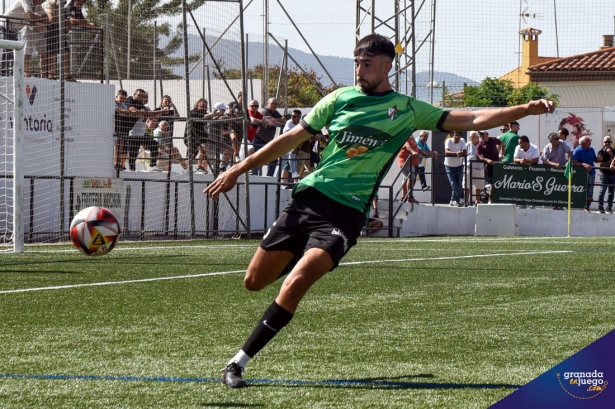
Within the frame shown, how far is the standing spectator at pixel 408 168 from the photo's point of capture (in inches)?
888

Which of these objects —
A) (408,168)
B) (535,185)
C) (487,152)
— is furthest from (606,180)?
(408,168)

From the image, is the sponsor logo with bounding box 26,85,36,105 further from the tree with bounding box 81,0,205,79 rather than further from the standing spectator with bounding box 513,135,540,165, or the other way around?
the standing spectator with bounding box 513,135,540,165

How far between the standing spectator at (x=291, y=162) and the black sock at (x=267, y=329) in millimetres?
14965

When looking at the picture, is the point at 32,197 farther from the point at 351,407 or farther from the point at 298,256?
the point at 351,407

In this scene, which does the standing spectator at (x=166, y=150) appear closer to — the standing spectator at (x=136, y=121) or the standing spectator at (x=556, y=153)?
the standing spectator at (x=136, y=121)

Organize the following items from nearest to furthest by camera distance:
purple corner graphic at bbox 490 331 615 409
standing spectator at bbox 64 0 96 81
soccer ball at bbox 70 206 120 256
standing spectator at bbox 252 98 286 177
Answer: purple corner graphic at bbox 490 331 615 409, soccer ball at bbox 70 206 120 256, standing spectator at bbox 64 0 96 81, standing spectator at bbox 252 98 286 177

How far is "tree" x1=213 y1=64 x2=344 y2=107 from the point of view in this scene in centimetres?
2284

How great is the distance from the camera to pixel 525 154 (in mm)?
23469

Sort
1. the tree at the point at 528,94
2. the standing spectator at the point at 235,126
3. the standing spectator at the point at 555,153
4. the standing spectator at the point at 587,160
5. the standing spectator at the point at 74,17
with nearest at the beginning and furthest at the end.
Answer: the standing spectator at the point at 74,17 < the standing spectator at the point at 235,126 < the standing spectator at the point at 587,160 < the standing spectator at the point at 555,153 < the tree at the point at 528,94

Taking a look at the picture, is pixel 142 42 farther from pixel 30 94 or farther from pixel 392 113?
pixel 392 113

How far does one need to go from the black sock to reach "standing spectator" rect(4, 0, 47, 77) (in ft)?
41.7

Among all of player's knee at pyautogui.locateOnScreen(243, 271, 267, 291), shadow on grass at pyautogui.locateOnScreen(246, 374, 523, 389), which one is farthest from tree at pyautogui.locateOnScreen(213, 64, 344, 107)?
shadow on grass at pyautogui.locateOnScreen(246, 374, 523, 389)

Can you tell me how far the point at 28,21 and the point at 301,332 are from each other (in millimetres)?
11670

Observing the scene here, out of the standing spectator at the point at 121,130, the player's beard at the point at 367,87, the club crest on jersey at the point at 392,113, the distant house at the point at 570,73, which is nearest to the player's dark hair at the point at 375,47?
the player's beard at the point at 367,87
